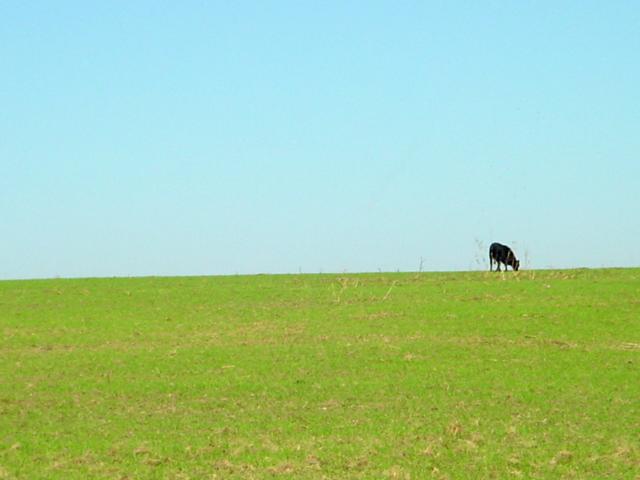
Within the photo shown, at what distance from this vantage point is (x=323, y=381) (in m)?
19.3

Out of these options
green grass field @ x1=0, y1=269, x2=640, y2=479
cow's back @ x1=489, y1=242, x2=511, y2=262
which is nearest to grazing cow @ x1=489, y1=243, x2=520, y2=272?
cow's back @ x1=489, y1=242, x2=511, y2=262

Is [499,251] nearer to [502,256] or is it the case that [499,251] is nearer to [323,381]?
[502,256]

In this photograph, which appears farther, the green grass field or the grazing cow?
the grazing cow

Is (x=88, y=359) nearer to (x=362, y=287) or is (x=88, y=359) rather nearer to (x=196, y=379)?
(x=196, y=379)

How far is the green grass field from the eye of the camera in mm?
14328

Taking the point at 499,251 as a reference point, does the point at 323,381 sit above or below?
below

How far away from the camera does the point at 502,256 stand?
4053 cm

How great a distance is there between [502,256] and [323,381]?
22.2 m

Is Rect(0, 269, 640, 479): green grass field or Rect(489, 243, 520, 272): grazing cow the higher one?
Rect(489, 243, 520, 272): grazing cow

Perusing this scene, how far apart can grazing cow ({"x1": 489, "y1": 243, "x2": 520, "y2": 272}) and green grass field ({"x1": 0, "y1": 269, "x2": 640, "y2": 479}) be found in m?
7.31

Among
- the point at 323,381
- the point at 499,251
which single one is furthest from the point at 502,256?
the point at 323,381

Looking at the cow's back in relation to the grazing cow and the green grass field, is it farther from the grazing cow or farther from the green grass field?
the green grass field

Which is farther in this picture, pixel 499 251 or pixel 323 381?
pixel 499 251

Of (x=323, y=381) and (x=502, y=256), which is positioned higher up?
(x=502, y=256)
